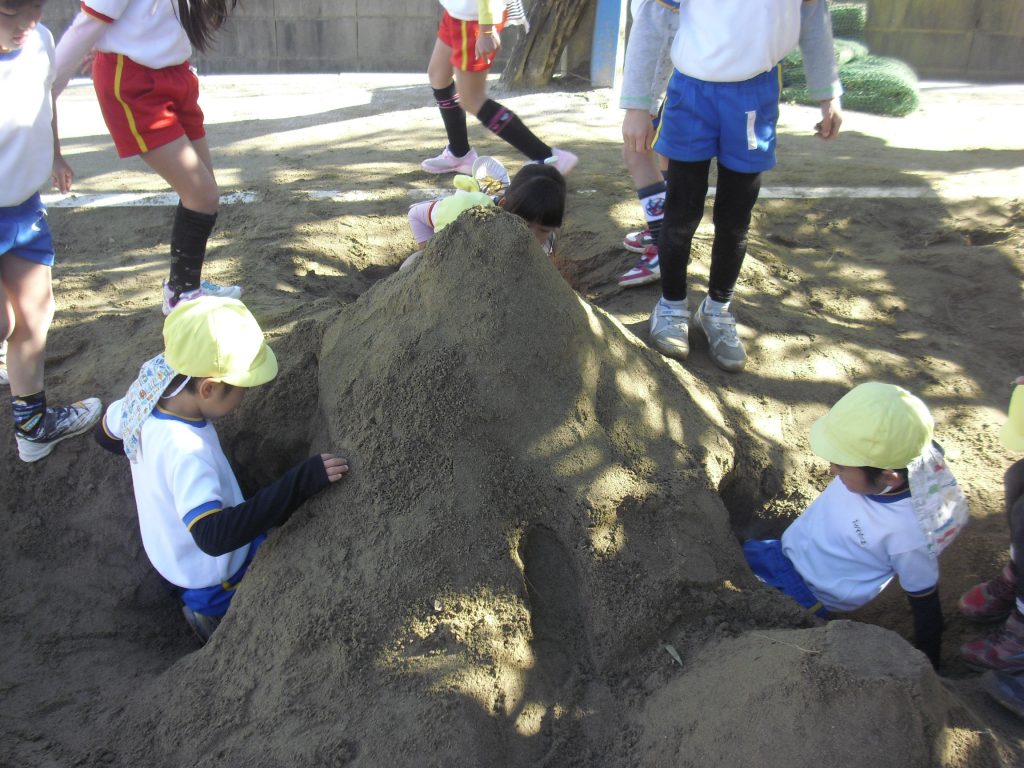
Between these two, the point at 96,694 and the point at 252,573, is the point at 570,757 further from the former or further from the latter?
the point at 96,694

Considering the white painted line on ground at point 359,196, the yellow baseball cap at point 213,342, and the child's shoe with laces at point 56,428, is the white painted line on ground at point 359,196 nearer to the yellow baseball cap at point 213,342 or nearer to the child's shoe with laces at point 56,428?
the child's shoe with laces at point 56,428

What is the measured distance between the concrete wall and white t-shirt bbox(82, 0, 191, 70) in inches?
410

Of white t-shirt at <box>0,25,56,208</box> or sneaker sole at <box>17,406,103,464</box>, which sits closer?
white t-shirt at <box>0,25,56,208</box>

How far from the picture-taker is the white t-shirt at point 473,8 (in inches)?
181

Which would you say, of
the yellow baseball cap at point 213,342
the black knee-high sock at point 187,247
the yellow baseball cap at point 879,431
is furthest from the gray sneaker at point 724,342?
the black knee-high sock at point 187,247

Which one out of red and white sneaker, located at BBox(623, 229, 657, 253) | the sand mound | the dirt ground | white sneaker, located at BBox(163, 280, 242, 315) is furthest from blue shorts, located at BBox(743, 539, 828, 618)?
white sneaker, located at BBox(163, 280, 242, 315)

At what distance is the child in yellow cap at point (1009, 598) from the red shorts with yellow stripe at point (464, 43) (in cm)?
338

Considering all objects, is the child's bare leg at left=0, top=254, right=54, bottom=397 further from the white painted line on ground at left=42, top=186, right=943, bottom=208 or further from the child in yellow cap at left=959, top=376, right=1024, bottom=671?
the child in yellow cap at left=959, top=376, right=1024, bottom=671

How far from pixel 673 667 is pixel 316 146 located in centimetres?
519

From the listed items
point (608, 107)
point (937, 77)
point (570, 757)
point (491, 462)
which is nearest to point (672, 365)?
point (491, 462)

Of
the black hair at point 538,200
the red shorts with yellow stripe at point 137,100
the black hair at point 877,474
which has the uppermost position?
the red shorts with yellow stripe at point 137,100

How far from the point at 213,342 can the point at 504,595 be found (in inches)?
40.0

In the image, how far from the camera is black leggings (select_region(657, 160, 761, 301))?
3.00 m

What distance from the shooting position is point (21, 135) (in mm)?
2629
